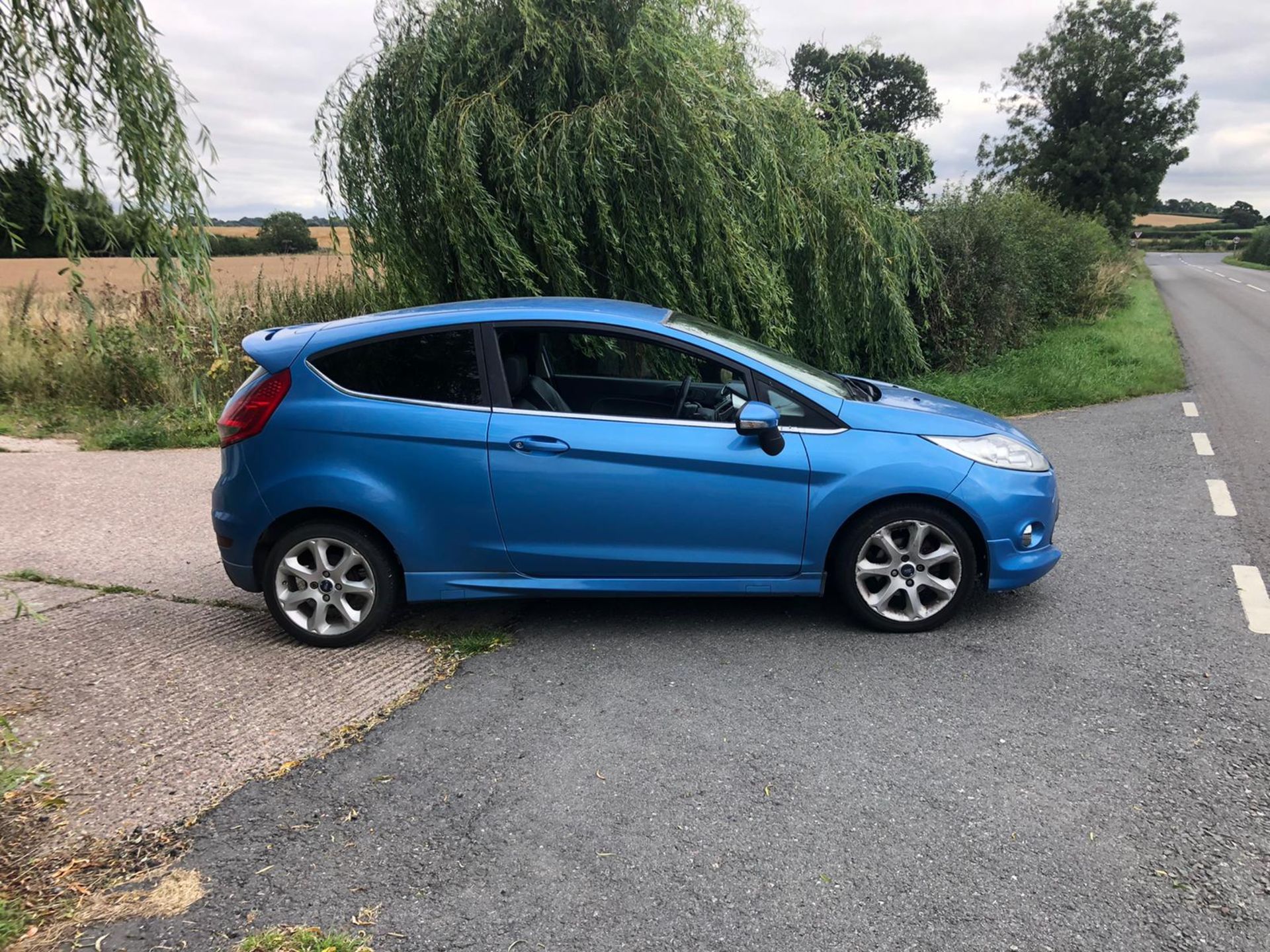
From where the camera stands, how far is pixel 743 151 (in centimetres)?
931

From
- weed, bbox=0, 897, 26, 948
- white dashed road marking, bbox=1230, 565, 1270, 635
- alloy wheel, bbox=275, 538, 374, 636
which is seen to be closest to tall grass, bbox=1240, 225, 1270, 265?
white dashed road marking, bbox=1230, 565, 1270, 635

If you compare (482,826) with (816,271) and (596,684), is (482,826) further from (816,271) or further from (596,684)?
(816,271)

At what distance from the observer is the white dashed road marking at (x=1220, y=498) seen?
6.45 meters

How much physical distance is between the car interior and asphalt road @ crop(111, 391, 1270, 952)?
1085mm

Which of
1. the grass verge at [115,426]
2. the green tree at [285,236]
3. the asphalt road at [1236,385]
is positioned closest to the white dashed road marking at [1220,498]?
the asphalt road at [1236,385]

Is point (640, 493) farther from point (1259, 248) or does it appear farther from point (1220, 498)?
point (1259, 248)

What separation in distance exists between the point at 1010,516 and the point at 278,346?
3.57 meters

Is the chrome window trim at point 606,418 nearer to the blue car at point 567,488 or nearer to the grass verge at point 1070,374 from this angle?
the blue car at point 567,488

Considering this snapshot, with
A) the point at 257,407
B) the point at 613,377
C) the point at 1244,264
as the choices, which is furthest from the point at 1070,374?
the point at 1244,264

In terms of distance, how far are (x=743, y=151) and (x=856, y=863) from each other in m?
7.93

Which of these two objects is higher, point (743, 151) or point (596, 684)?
point (743, 151)

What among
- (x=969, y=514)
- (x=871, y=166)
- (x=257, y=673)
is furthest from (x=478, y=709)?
(x=871, y=166)

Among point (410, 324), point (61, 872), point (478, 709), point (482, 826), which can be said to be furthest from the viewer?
point (410, 324)

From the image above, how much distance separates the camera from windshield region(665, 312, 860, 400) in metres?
4.55
